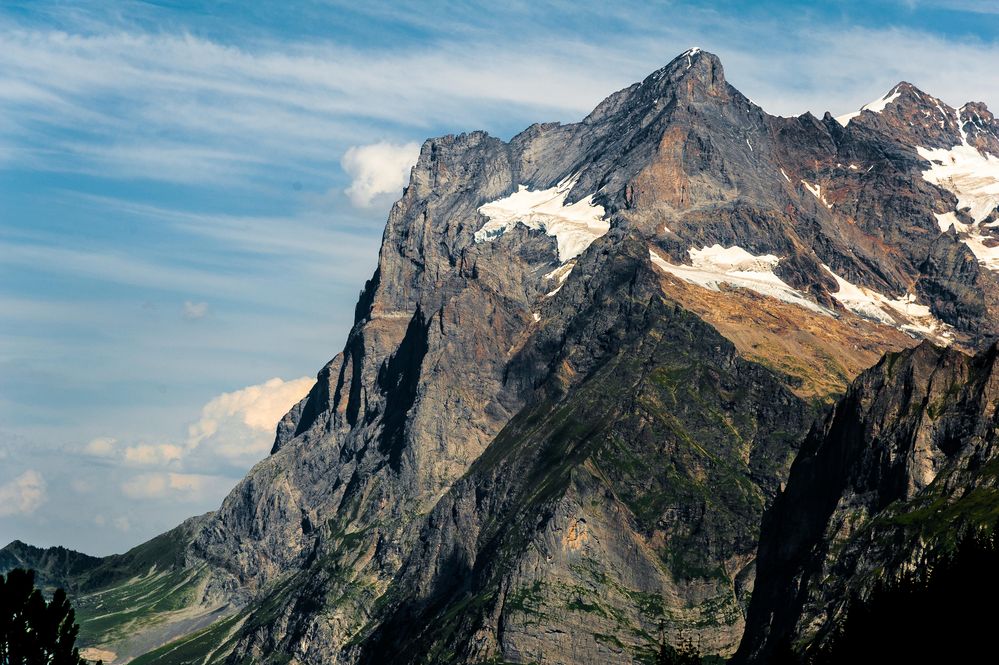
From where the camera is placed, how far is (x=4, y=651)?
188125 mm

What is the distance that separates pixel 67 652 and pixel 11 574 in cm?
1133

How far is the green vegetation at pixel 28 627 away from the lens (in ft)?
618

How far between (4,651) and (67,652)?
889cm

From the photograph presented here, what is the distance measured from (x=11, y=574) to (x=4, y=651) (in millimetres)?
9300

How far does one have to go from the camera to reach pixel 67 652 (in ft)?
640

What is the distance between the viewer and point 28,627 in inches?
7584

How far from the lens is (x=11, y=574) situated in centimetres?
19288

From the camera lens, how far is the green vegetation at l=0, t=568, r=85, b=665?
188 m
